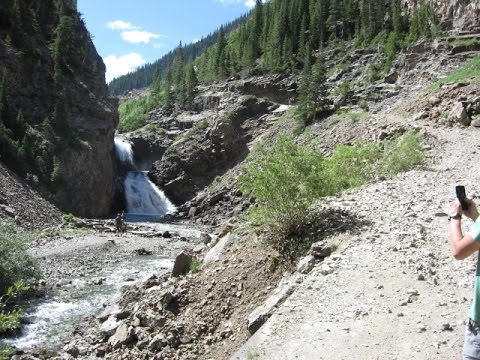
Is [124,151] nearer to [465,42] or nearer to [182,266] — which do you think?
[465,42]

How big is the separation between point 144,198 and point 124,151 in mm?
14180

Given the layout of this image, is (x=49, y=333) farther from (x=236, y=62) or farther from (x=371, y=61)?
(x=236, y=62)

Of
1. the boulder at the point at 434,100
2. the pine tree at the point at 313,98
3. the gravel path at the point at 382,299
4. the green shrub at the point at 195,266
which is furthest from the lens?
the pine tree at the point at 313,98

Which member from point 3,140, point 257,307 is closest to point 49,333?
point 257,307

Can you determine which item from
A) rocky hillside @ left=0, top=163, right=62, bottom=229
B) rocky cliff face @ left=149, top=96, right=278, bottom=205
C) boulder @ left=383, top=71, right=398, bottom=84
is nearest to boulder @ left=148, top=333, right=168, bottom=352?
rocky hillside @ left=0, top=163, right=62, bottom=229

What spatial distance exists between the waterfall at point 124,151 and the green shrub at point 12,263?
54.8 meters

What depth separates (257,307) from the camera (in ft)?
33.1

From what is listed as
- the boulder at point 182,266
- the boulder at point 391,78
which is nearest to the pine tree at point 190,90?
the boulder at point 391,78

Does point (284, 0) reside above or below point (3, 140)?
above

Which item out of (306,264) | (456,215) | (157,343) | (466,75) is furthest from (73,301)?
(466,75)

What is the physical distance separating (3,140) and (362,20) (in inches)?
2516

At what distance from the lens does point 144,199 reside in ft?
212

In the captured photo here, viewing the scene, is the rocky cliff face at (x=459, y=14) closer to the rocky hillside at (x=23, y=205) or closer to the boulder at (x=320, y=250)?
the rocky hillside at (x=23, y=205)

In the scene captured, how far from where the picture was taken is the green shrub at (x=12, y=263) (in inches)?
705
